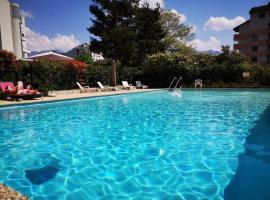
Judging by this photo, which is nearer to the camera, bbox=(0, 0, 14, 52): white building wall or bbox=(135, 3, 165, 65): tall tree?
bbox=(0, 0, 14, 52): white building wall

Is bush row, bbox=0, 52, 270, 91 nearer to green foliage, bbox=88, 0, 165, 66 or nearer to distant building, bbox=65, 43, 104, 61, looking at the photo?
green foliage, bbox=88, 0, 165, 66

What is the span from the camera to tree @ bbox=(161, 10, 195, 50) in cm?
4322

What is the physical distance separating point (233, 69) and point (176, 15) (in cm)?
2177

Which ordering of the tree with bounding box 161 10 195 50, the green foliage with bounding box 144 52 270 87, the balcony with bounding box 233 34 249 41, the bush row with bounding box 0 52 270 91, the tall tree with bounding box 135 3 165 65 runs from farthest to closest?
1. the balcony with bounding box 233 34 249 41
2. the tree with bounding box 161 10 195 50
3. the tall tree with bounding box 135 3 165 65
4. the green foliage with bounding box 144 52 270 87
5. the bush row with bounding box 0 52 270 91

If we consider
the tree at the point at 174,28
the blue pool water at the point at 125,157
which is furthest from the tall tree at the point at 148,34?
the blue pool water at the point at 125,157

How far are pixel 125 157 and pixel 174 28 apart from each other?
41.9m

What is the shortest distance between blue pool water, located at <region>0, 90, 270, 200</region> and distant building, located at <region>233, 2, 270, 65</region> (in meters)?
43.5

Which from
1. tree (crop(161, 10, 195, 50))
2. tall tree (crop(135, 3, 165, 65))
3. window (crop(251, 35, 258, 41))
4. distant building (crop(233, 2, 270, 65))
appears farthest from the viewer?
window (crop(251, 35, 258, 41))

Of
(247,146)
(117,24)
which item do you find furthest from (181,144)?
(117,24)

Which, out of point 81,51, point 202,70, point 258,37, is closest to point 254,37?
A: point 258,37

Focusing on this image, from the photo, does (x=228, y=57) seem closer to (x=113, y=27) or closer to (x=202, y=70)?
(x=202, y=70)

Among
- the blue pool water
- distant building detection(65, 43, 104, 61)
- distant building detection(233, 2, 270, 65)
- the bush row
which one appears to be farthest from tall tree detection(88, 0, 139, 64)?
distant building detection(233, 2, 270, 65)

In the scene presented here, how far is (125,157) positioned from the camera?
16.8 ft

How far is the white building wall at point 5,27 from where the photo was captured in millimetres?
28141
